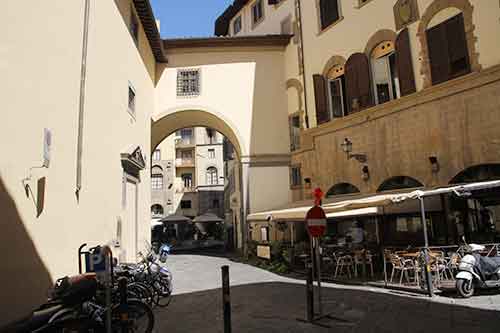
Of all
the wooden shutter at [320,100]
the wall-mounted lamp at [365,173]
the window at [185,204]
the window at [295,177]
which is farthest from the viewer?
the window at [185,204]

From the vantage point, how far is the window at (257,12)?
22281 millimetres

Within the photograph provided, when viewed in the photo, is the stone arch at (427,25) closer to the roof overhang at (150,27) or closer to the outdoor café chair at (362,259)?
the outdoor café chair at (362,259)

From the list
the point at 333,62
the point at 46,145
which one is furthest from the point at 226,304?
the point at 333,62

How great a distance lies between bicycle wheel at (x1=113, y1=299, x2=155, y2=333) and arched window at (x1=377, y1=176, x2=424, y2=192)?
30.1 feet

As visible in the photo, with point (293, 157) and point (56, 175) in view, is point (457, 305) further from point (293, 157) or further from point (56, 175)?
point (293, 157)

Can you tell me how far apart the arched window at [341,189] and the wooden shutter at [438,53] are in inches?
187

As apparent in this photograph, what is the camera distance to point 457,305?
7.68 metres

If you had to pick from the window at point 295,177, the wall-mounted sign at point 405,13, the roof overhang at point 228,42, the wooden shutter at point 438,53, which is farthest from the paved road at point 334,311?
the roof overhang at point 228,42

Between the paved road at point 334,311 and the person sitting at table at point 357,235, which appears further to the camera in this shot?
the person sitting at table at point 357,235

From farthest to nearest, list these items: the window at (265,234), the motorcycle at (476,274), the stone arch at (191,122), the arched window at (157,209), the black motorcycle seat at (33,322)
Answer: the arched window at (157,209)
the stone arch at (191,122)
the window at (265,234)
the motorcycle at (476,274)
the black motorcycle seat at (33,322)

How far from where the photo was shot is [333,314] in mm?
7523

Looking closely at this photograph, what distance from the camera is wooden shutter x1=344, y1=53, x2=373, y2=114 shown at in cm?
1423

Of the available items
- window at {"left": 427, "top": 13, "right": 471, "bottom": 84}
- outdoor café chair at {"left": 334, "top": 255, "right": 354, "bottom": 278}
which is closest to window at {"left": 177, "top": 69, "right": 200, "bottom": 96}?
window at {"left": 427, "top": 13, "right": 471, "bottom": 84}

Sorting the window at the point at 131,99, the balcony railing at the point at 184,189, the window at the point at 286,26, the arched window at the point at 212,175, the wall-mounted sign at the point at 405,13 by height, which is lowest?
the balcony railing at the point at 184,189
